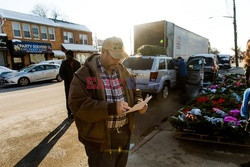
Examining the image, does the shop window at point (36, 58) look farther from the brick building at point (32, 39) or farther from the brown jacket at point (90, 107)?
the brown jacket at point (90, 107)

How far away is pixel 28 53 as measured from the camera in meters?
22.2

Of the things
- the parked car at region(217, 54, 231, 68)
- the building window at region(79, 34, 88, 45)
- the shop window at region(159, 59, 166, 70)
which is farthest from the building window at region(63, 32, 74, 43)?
the shop window at region(159, 59, 166, 70)

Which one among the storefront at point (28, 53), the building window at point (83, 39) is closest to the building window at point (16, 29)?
the storefront at point (28, 53)

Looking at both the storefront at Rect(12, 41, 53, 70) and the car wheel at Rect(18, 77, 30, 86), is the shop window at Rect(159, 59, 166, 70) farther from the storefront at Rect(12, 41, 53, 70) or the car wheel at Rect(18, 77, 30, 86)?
the storefront at Rect(12, 41, 53, 70)

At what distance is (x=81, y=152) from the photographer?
3.75 meters

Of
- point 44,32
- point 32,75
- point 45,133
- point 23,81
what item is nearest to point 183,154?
point 45,133

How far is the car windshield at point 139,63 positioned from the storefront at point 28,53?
→ 1802 cm

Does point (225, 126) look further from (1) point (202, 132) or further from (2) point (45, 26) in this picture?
(2) point (45, 26)

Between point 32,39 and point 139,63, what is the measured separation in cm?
2043

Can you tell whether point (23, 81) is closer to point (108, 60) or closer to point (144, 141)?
point (144, 141)

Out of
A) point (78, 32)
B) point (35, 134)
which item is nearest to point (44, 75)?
point (35, 134)

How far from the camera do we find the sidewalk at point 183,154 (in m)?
3.12

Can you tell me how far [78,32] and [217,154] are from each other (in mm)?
29497

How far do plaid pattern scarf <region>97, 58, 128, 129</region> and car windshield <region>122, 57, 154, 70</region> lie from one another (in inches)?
200
